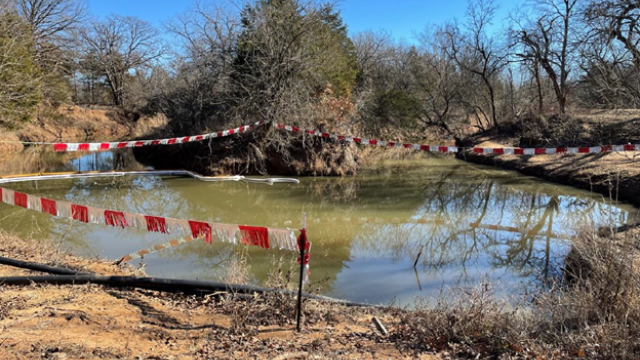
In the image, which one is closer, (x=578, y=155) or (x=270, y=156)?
(x=270, y=156)

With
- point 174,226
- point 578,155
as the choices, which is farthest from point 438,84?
point 174,226

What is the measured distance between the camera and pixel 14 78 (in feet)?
56.6

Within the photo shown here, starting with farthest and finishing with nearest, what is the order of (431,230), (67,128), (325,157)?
(67,128) → (325,157) → (431,230)

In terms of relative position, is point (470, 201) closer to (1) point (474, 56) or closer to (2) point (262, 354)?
(2) point (262, 354)

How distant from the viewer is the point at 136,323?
4234mm

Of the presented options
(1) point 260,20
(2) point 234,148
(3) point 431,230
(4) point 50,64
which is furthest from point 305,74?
(4) point 50,64

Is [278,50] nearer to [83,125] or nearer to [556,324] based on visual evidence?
[556,324]

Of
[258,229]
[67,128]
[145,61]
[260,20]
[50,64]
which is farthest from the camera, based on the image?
[145,61]

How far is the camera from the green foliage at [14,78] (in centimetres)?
1625

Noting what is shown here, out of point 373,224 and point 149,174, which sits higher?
point 149,174

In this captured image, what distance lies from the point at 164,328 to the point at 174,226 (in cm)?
159

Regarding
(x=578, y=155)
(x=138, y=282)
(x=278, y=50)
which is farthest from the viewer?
(x=578, y=155)

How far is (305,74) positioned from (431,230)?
8.74 metres

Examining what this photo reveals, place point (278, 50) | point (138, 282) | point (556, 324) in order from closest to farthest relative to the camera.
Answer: point (556, 324) → point (138, 282) → point (278, 50)
